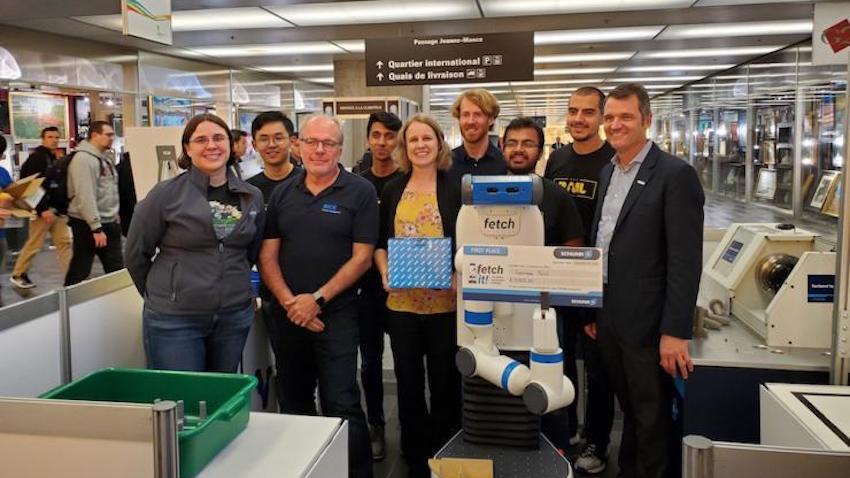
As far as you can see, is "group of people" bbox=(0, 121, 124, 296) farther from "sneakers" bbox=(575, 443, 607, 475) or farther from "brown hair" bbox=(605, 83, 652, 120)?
"brown hair" bbox=(605, 83, 652, 120)

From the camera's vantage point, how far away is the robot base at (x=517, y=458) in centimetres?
195

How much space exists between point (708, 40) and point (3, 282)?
27.0 feet

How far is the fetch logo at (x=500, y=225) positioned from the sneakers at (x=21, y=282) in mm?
5770

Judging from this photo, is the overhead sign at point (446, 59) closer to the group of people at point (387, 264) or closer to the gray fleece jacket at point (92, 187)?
the gray fleece jacket at point (92, 187)

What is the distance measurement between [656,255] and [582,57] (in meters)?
8.11

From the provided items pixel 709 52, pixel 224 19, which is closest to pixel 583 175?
pixel 224 19

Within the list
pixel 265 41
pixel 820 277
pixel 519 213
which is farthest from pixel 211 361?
pixel 265 41

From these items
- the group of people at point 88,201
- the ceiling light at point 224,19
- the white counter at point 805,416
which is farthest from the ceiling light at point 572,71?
the white counter at point 805,416

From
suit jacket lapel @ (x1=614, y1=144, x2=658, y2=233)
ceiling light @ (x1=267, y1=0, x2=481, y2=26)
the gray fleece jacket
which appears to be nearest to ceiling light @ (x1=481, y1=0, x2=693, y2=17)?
ceiling light @ (x1=267, y1=0, x2=481, y2=26)

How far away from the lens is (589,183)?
9.23 feet

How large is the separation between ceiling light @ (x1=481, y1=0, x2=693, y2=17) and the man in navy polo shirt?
14.5 feet

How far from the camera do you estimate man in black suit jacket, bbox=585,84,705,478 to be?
2.12 m

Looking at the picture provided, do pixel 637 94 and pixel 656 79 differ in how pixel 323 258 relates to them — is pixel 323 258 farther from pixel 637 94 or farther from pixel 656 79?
pixel 656 79

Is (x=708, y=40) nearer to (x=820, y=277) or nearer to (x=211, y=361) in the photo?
(x=820, y=277)
